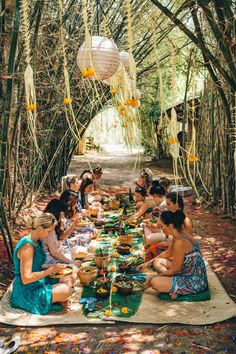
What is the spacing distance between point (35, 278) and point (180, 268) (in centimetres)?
114

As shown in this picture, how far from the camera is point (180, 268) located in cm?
310

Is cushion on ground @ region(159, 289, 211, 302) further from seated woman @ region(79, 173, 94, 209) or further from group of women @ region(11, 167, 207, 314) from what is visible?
seated woman @ region(79, 173, 94, 209)

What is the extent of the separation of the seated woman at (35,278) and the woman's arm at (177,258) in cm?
82

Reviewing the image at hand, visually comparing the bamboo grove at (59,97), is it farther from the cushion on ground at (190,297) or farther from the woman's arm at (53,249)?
the cushion on ground at (190,297)

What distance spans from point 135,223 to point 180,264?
1.83 m

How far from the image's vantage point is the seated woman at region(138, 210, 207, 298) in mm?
3029

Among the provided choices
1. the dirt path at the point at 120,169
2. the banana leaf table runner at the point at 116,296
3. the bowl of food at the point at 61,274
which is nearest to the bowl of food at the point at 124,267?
the banana leaf table runner at the point at 116,296

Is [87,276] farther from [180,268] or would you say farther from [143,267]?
[180,268]

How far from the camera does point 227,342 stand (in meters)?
2.52

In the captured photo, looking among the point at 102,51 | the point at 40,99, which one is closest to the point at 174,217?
the point at 102,51

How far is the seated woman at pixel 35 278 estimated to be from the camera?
276 centimetres

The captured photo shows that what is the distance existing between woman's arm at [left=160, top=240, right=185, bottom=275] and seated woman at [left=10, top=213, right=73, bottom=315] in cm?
82

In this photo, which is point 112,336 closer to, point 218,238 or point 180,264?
point 180,264

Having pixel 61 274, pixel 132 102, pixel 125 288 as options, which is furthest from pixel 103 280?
pixel 132 102
